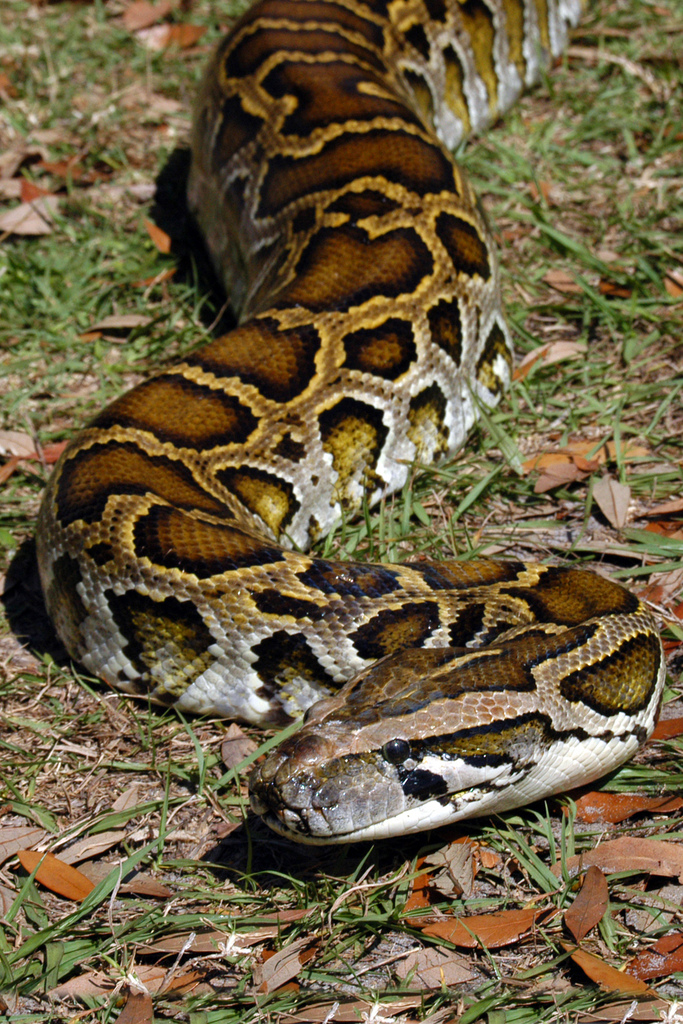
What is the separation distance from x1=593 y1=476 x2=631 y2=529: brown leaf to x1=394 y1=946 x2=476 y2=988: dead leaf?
235 centimetres

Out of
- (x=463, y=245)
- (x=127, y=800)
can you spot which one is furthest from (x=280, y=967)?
(x=463, y=245)

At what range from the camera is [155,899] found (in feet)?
11.8

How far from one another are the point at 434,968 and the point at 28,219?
584 cm

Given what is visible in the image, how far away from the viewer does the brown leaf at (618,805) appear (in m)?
3.73

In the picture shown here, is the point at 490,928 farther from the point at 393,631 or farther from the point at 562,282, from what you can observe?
the point at 562,282

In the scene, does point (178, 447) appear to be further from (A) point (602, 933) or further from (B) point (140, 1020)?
(A) point (602, 933)

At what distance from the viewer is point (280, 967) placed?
3.25m

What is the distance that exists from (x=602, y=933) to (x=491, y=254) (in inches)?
144

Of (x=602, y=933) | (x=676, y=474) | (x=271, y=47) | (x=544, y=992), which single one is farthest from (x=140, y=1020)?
(x=271, y=47)

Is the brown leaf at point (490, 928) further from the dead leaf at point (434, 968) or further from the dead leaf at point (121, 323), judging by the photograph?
the dead leaf at point (121, 323)

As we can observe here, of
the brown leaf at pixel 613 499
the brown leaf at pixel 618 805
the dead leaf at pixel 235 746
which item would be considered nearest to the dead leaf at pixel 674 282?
the brown leaf at pixel 613 499

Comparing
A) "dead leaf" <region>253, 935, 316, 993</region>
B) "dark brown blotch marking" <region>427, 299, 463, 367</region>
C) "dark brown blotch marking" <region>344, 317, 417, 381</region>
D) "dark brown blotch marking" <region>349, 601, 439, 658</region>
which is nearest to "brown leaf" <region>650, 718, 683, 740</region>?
"dark brown blotch marking" <region>349, 601, 439, 658</region>

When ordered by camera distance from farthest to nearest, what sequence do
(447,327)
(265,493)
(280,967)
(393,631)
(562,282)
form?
(562,282) < (447,327) < (265,493) < (393,631) < (280,967)

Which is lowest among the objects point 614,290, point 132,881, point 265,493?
point 132,881
